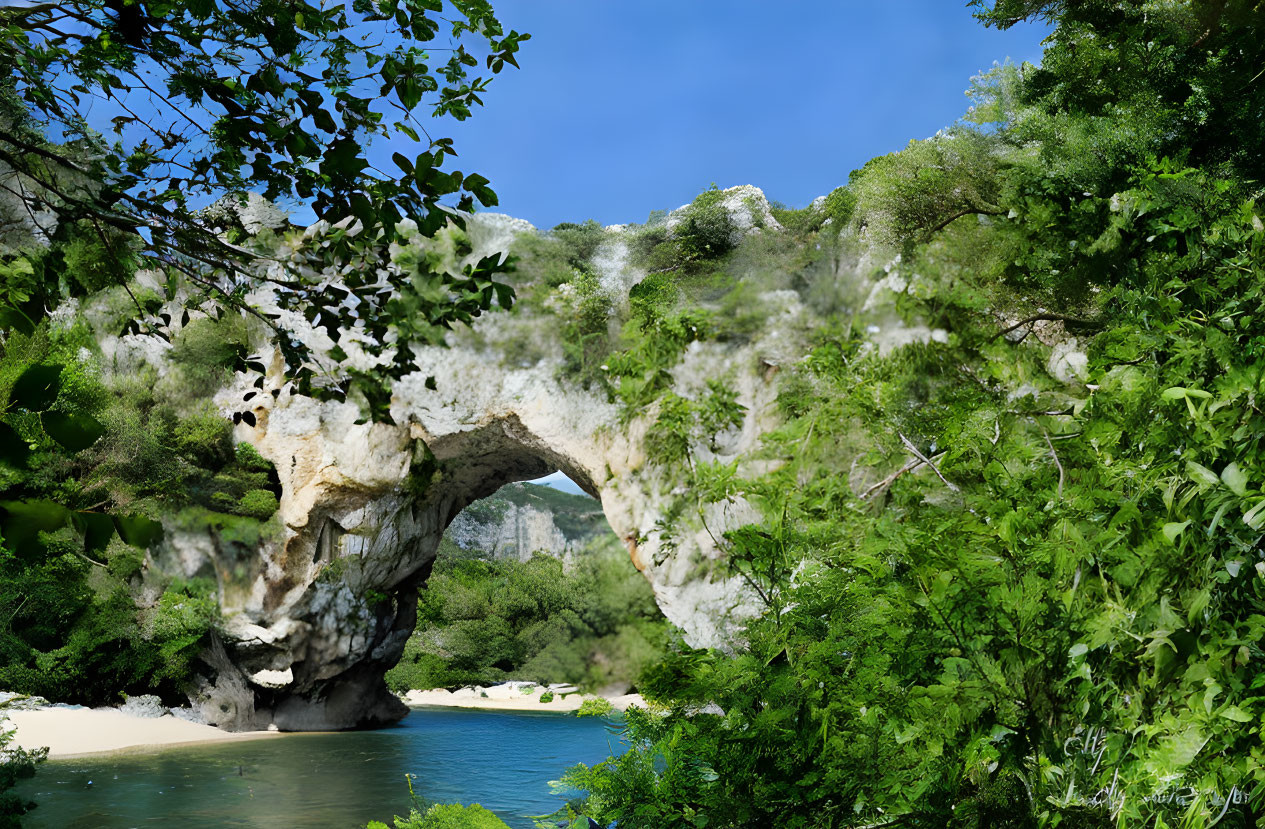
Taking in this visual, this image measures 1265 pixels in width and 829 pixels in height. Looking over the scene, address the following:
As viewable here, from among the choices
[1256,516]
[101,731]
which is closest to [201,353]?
[101,731]

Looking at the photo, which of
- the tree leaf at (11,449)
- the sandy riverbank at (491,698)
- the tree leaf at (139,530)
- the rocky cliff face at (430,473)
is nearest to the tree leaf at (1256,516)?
the tree leaf at (139,530)

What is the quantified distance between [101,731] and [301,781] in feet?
14.6

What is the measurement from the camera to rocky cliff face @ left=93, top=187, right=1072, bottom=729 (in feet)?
25.3

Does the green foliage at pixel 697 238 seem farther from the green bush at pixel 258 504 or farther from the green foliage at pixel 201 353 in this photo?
the green bush at pixel 258 504

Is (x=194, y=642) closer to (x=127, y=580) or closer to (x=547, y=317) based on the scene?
(x=127, y=580)

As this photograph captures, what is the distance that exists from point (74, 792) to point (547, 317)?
21.2 feet

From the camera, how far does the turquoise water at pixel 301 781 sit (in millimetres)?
6039

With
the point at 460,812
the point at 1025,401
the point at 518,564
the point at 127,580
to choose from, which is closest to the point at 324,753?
the point at 127,580

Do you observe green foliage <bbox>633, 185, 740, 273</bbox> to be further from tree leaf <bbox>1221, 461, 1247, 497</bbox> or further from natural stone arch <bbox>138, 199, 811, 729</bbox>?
tree leaf <bbox>1221, 461, 1247, 497</bbox>

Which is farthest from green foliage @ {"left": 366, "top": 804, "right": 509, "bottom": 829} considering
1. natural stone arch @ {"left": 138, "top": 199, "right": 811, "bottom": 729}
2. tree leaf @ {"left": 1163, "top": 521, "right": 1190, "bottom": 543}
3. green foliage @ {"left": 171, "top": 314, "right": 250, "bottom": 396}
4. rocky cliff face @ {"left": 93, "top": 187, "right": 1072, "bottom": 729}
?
natural stone arch @ {"left": 138, "top": 199, "right": 811, "bottom": 729}

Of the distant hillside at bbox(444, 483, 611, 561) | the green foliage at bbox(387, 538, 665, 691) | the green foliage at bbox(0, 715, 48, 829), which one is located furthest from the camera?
the distant hillside at bbox(444, 483, 611, 561)

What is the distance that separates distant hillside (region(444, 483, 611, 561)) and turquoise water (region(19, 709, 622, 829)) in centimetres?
1699

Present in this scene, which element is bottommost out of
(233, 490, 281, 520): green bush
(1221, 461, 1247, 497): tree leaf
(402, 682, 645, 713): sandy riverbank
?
(402, 682, 645, 713): sandy riverbank

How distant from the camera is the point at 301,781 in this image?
762cm
